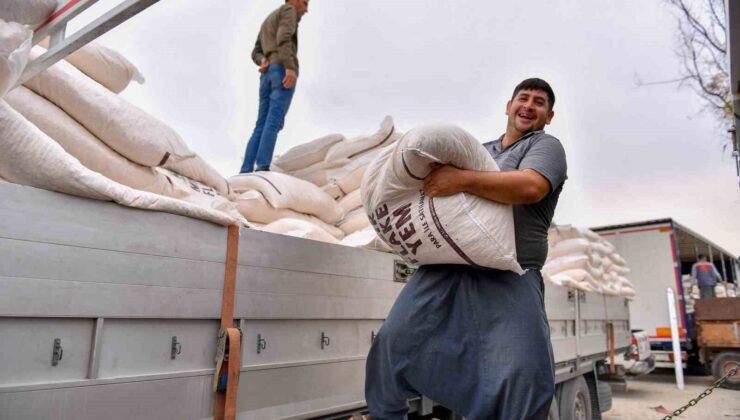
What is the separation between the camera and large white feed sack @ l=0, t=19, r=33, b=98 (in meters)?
1.32

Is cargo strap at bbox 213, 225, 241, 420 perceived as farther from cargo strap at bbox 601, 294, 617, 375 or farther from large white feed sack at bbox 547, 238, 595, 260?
cargo strap at bbox 601, 294, 617, 375

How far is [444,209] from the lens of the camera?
1481 mm

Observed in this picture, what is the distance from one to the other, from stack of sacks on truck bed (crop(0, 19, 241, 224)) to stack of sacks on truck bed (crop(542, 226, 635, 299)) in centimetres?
349

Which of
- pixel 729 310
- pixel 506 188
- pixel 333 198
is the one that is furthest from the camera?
pixel 729 310

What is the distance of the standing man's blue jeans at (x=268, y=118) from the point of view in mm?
3736

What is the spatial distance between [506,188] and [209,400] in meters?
1.08

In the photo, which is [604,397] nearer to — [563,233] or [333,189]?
[563,233]

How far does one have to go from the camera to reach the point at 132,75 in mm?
2412

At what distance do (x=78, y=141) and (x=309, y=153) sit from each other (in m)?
2.17

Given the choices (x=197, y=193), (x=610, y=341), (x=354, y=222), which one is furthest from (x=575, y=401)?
(x=197, y=193)

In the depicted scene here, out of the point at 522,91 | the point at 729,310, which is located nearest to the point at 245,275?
the point at 522,91

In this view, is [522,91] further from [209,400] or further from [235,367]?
[209,400]

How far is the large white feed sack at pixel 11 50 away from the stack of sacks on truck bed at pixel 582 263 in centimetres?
413

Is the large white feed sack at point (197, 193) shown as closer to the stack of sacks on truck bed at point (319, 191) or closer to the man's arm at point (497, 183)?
the stack of sacks on truck bed at point (319, 191)
